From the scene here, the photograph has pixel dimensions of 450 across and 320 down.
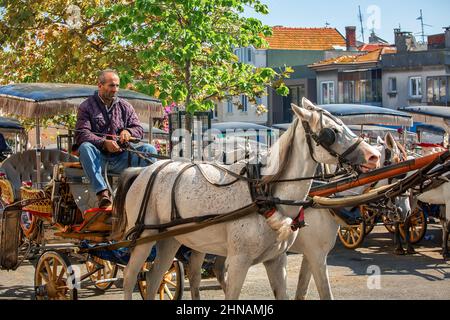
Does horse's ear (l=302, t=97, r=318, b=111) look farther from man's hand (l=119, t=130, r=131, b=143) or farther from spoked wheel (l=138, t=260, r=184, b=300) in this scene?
spoked wheel (l=138, t=260, r=184, b=300)

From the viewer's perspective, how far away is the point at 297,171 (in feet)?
26.3

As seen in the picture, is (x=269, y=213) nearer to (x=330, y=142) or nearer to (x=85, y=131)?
(x=330, y=142)

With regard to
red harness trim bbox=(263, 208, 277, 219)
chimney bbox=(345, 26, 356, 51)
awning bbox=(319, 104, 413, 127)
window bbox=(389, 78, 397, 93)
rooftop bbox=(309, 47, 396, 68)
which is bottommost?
red harness trim bbox=(263, 208, 277, 219)

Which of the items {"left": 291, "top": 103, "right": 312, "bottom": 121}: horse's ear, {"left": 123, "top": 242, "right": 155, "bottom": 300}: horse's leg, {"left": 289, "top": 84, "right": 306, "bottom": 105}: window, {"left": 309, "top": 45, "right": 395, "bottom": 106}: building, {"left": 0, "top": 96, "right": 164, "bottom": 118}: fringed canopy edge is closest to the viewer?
{"left": 291, "top": 103, "right": 312, "bottom": 121}: horse's ear

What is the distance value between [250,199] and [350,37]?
189ft

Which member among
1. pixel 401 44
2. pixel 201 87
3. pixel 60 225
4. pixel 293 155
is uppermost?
pixel 401 44

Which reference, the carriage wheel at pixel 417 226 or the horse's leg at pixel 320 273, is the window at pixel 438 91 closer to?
the carriage wheel at pixel 417 226

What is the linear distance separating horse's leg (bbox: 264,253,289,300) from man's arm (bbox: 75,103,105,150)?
2.38 metres

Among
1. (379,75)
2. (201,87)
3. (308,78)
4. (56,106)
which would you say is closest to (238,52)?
(308,78)

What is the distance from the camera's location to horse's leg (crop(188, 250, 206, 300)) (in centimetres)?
949

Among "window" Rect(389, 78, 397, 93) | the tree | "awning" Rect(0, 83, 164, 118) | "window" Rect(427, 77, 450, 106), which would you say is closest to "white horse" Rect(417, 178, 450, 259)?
the tree

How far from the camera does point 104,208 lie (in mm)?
9648

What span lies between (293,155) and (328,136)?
1.54ft

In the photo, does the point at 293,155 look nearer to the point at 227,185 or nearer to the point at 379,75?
the point at 227,185
